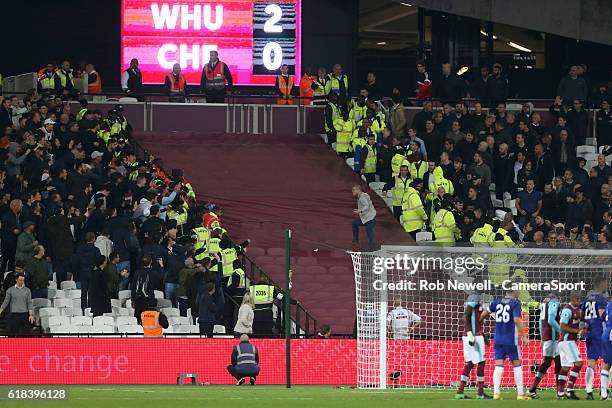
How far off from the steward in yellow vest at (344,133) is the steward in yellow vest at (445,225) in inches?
209

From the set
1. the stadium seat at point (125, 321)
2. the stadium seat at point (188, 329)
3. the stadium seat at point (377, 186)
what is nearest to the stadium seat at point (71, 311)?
the stadium seat at point (125, 321)

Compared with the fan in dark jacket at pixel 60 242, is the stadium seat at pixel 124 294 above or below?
below

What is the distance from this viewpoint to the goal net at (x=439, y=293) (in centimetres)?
2488

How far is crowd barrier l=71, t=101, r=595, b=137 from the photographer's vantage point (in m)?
37.0

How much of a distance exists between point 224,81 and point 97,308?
11.4 m

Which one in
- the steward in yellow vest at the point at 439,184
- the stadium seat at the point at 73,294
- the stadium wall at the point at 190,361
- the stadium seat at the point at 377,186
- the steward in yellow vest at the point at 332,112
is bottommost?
the stadium wall at the point at 190,361

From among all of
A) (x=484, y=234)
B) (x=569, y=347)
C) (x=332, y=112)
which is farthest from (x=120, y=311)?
(x=332, y=112)

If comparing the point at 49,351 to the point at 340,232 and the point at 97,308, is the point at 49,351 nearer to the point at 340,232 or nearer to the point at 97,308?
the point at 97,308

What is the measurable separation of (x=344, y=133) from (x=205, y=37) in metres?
5.42

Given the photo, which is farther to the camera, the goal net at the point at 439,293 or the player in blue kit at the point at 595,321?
the goal net at the point at 439,293

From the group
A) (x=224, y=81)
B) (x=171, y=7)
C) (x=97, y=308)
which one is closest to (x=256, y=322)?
(x=97, y=308)

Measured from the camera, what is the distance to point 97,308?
26.7 meters

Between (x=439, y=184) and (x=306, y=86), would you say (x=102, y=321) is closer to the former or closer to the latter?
(x=439, y=184)

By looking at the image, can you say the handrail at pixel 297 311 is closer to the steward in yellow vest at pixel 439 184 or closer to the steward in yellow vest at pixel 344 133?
the steward in yellow vest at pixel 439 184
